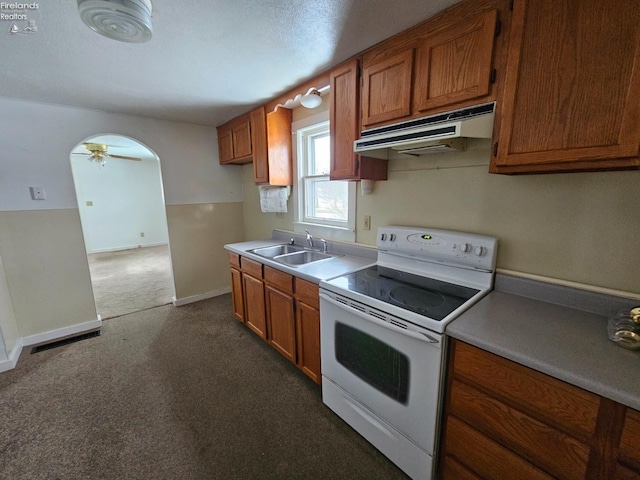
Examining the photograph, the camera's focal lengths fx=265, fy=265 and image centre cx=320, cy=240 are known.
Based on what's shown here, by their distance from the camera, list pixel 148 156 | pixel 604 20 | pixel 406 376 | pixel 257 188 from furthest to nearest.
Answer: pixel 148 156
pixel 257 188
pixel 406 376
pixel 604 20

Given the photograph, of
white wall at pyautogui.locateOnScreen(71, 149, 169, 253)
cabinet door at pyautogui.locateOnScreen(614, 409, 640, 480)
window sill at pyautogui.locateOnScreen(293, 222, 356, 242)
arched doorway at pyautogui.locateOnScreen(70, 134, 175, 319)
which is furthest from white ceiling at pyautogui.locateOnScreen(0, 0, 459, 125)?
white wall at pyautogui.locateOnScreen(71, 149, 169, 253)

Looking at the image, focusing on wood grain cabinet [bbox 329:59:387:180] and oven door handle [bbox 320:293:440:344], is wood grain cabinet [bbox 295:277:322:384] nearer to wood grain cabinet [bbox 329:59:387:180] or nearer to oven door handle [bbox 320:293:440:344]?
oven door handle [bbox 320:293:440:344]

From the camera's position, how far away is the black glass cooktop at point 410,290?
48.6 inches

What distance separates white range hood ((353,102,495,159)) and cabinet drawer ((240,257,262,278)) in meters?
1.28

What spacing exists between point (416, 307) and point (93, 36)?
2177mm

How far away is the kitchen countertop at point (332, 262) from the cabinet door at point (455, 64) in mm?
Answer: 1059

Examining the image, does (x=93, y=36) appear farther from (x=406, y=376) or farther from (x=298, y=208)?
(x=406, y=376)

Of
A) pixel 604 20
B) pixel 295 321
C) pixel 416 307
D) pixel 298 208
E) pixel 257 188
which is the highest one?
pixel 604 20

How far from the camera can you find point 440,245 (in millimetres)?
1558

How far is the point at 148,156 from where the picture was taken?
20.5ft

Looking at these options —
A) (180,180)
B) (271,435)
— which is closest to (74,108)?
(180,180)

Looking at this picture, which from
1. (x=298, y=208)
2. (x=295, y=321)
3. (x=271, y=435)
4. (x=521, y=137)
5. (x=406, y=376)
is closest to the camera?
(x=521, y=137)

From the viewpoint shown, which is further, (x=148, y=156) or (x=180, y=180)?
(x=148, y=156)

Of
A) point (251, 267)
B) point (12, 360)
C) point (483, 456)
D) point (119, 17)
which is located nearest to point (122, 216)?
point (12, 360)
